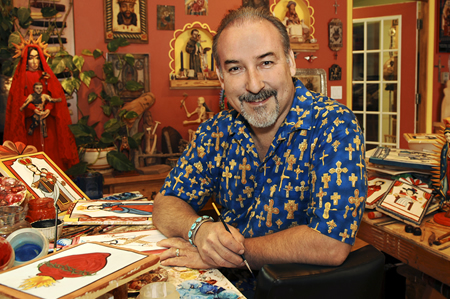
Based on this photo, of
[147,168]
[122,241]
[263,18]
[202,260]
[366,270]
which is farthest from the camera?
[147,168]

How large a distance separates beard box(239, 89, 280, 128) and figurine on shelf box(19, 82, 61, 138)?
2.02 m

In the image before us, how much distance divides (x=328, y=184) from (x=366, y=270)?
259mm

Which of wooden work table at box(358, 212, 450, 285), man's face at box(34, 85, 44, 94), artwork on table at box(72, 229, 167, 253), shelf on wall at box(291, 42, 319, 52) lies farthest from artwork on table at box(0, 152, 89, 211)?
shelf on wall at box(291, 42, 319, 52)

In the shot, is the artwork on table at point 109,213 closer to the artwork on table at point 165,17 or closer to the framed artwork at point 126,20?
the framed artwork at point 126,20

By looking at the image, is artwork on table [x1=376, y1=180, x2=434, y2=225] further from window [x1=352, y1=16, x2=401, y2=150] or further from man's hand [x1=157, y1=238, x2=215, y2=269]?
window [x1=352, y1=16, x2=401, y2=150]

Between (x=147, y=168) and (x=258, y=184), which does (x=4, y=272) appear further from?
(x=147, y=168)

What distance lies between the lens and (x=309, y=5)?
4223 mm

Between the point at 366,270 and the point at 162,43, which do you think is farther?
the point at 162,43

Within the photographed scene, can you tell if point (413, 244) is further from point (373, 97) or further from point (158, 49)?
point (373, 97)

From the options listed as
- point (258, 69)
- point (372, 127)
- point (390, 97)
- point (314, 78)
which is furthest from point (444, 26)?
point (258, 69)

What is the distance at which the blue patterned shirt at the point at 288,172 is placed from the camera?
1.10 metres

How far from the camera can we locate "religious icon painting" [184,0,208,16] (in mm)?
3732

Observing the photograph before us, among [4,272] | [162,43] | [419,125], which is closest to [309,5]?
[162,43]

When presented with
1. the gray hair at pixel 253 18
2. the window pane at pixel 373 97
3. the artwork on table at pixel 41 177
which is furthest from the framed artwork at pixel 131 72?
the window pane at pixel 373 97
